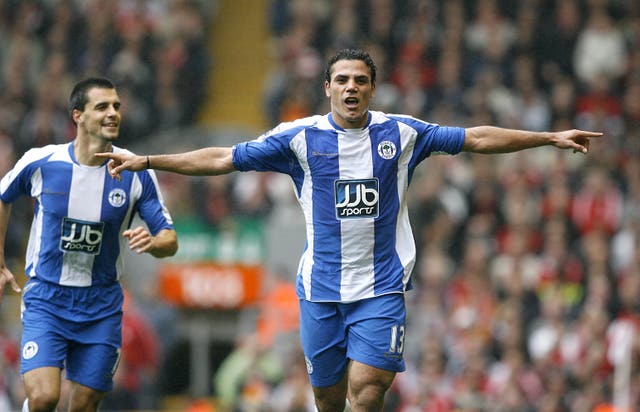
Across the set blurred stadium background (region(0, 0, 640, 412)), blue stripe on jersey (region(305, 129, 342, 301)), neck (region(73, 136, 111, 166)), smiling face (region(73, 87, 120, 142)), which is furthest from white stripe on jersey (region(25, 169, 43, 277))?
blurred stadium background (region(0, 0, 640, 412))

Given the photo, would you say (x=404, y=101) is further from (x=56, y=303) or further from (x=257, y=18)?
(x=56, y=303)

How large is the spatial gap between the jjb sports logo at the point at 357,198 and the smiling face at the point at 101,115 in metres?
1.71

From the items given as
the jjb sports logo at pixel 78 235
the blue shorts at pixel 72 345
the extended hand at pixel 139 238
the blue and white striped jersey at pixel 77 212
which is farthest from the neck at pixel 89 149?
the blue shorts at pixel 72 345

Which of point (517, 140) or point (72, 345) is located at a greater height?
point (517, 140)

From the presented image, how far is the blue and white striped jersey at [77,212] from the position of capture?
897 centimetres

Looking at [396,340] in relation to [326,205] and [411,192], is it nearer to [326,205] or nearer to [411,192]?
[326,205]

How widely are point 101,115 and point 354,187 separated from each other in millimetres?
1923

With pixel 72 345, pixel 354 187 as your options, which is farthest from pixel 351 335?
pixel 72 345

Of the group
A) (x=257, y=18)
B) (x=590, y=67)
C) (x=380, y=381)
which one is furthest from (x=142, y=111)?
(x=380, y=381)

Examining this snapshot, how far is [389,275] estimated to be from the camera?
8.41 m

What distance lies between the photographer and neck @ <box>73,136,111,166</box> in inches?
358

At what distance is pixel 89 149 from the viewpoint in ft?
29.9

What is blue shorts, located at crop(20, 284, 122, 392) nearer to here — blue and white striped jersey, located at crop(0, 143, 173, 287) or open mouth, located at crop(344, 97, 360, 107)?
blue and white striped jersey, located at crop(0, 143, 173, 287)

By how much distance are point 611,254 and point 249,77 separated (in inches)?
328
